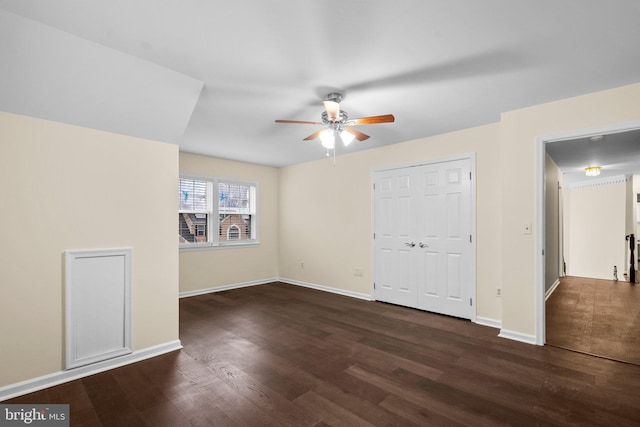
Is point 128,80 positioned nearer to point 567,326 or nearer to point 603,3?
point 603,3

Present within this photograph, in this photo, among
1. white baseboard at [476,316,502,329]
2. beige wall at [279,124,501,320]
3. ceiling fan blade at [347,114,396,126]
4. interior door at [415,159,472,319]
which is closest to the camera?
ceiling fan blade at [347,114,396,126]

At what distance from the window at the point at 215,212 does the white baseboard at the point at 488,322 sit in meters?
4.26

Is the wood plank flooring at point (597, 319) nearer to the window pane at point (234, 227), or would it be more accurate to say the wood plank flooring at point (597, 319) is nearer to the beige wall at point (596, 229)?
the beige wall at point (596, 229)

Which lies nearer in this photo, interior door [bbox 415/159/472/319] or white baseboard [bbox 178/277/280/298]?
interior door [bbox 415/159/472/319]

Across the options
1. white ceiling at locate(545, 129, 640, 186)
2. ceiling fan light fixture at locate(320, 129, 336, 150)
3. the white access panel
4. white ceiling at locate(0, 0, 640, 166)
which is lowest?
the white access panel

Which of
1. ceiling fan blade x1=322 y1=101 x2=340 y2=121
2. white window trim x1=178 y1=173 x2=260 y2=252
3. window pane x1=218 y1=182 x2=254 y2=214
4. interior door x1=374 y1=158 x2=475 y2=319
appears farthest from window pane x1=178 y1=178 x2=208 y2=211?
ceiling fan blade x1=322 y1=101 x2=340 y2=121

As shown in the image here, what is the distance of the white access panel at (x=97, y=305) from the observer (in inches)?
94.8

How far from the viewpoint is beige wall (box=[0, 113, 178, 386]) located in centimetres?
218

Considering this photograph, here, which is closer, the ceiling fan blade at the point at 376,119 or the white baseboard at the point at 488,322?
the ceiling fan blade at the point at 376,119

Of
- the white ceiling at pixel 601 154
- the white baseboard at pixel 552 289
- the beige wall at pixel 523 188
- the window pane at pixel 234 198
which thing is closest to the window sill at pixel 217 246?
the window pane at pixel 234 198

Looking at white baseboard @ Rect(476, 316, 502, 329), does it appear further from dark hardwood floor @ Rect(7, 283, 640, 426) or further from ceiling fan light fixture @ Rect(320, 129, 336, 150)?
ceiling fan light fixture @ Rect(320, 129, 336, 150)

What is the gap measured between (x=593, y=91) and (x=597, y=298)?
395 centimetres

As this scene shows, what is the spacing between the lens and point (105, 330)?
257 centimetres

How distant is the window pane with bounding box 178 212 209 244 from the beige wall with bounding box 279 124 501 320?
1.71 metres
